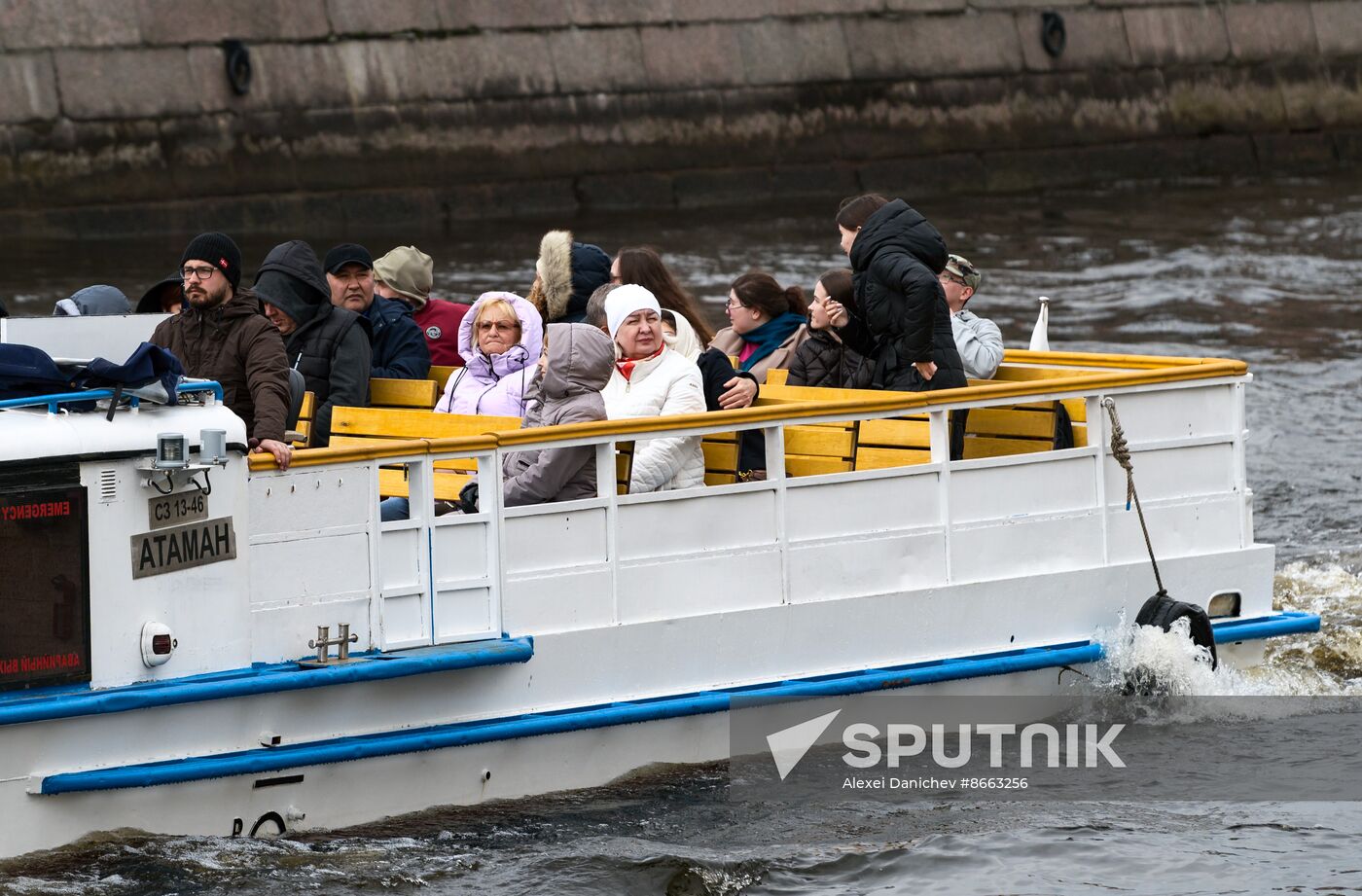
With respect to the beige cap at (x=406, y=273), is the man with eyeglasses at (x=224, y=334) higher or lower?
lower

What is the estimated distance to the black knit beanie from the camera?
783 cm

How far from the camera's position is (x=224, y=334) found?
795 centimetres

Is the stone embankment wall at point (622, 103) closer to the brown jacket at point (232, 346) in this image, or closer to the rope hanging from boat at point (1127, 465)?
the brown jacket at point (232, 346)

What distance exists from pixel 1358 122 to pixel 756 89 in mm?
10413

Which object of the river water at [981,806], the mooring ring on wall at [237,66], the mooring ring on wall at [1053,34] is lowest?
the river water at [981,806]

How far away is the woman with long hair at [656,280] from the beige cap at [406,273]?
1146 mm

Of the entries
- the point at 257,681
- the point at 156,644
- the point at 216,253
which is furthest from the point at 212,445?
the point at 216,253

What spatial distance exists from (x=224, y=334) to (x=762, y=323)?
2.90 metres

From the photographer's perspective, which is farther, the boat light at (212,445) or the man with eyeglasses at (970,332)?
the man with eyeglasses at (970,332)

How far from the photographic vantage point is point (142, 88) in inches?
866

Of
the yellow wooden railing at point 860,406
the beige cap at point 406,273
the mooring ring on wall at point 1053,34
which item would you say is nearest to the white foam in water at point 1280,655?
the yellow wooden railing at point 860,406

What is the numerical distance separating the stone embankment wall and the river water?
0.81 m

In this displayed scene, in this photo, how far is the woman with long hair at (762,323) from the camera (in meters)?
9.89

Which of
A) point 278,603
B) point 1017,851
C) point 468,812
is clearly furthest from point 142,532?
point 1017,851
